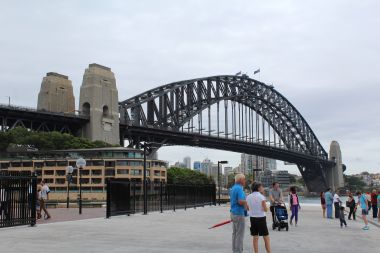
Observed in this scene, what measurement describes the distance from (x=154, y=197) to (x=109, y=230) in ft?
39.6

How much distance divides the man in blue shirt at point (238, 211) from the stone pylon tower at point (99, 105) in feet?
301

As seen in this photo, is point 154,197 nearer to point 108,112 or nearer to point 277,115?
point 108,112

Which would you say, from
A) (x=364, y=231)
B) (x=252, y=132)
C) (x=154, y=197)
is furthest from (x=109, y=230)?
(x=252, y=132)

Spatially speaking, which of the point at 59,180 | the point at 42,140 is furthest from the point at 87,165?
the point at 42,140

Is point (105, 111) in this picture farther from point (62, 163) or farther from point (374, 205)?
point (374, 205)

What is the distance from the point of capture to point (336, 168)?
17050 cm

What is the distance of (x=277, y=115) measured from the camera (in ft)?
544

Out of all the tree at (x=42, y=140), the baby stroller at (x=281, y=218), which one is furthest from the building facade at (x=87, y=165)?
the baby stroller at (x=281, y=218)

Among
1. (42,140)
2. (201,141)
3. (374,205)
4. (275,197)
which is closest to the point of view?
(275,197)

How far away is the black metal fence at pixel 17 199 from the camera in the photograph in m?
17.5

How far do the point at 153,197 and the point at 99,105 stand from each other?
7519 cm

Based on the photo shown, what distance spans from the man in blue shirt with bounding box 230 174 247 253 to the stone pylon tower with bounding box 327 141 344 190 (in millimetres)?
157388

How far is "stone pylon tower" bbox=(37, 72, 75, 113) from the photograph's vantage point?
106 m

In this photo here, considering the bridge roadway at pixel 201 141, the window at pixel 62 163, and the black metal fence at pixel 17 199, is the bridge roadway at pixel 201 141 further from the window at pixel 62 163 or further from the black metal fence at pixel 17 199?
the black metal fence at pixel 17 199
